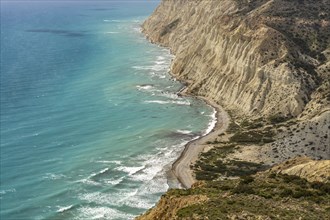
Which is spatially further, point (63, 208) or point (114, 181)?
point (114, 181)

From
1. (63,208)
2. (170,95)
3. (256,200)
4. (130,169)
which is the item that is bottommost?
(63,208)

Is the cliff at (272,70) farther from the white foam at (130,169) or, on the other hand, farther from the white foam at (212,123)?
the white foam at (130,169)

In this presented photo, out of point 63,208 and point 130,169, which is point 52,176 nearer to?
point 63,208

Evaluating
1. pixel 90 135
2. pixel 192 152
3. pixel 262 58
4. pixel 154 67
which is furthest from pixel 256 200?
pixel 154 67

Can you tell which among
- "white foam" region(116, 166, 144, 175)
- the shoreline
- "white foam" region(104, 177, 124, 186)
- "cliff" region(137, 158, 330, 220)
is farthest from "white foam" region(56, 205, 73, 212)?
"cliff" region(137, 158, 330, 220)

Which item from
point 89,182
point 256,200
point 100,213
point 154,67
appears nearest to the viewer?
point 256,200

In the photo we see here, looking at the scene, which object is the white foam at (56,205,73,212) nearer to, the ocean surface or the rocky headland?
the ocean surface

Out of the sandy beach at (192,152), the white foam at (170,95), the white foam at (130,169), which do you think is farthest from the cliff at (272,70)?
the white foam at (130,169)
